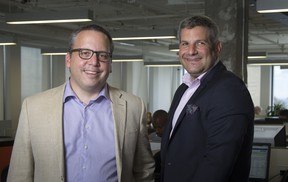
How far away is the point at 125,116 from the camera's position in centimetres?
179

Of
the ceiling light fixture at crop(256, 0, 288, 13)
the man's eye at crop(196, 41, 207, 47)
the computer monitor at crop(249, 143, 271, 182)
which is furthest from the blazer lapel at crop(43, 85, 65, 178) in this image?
the ceiling light fixture at crop(256, 0, 288, 13)

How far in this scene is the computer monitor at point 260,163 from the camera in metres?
3.19

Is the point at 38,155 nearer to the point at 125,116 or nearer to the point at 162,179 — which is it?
the point at 125,116

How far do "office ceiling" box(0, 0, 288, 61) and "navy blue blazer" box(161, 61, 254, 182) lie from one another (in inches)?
182

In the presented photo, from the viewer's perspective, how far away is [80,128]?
1.73m

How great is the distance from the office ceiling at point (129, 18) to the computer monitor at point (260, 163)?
11.3ft

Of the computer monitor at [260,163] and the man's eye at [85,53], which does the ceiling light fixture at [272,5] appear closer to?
the computer monitor at [260,163]

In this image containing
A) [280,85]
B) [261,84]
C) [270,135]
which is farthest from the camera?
[261,84]

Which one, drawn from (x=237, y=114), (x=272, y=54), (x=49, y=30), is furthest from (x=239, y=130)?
(x=272, y=54)

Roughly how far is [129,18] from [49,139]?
7.09 metres

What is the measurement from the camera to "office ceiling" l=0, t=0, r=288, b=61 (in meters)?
7.52

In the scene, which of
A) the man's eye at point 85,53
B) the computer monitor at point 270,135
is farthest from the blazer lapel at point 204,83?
the computer monitor at point 270,135

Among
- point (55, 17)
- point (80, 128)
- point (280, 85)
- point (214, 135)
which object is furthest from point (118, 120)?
point (280, 85)

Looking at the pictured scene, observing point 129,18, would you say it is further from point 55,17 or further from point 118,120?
point 118,120
